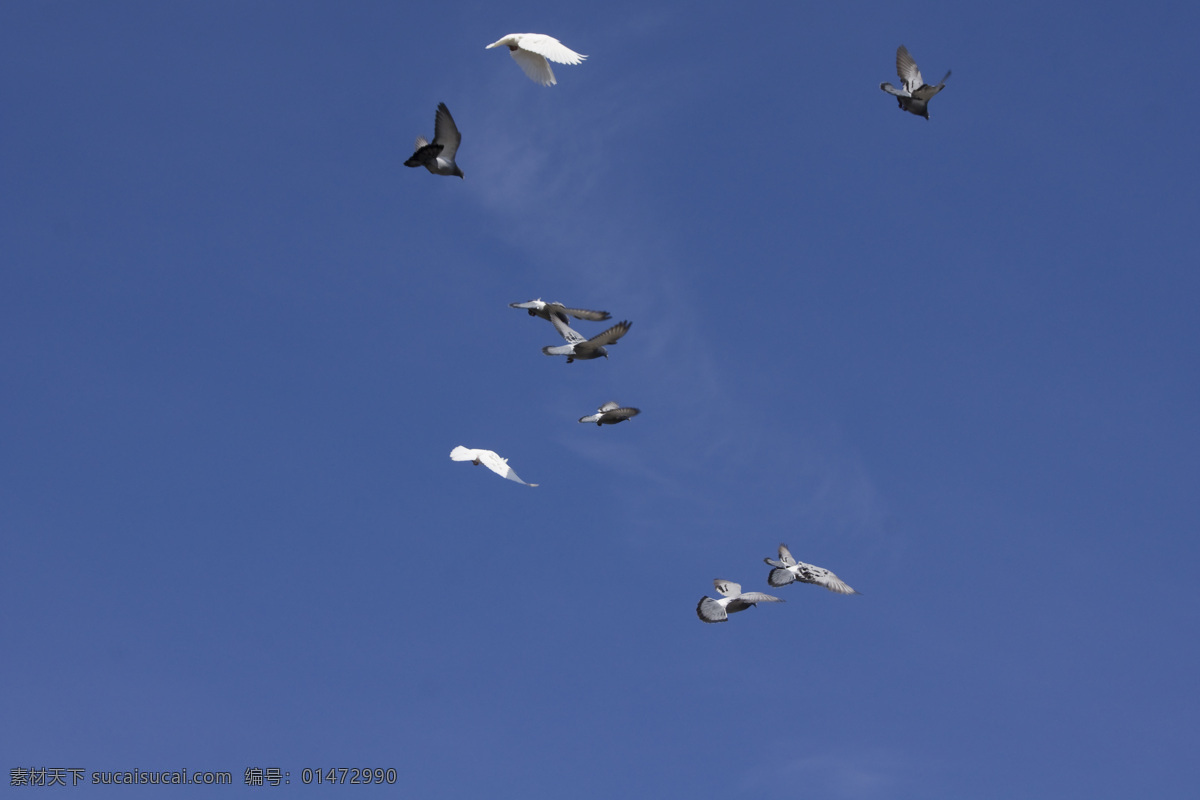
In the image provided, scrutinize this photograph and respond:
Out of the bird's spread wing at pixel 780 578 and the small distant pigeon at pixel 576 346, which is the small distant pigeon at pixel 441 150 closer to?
the small distant pigeon at pixel 576 346

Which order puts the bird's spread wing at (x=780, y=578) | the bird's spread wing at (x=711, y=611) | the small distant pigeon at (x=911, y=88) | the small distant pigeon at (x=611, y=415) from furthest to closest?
1. the small distant pigeon at (x=911, y=88)
2. the small distant pigeon at (x=611, y=415)
3. the bird's spread wing at (x=780, y=578)
4. the bird's spread wing at (x=711, y=611)

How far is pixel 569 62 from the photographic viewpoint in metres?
39.9

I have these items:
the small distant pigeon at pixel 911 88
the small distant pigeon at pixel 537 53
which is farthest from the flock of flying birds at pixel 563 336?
the small distant pigeon at pixel 911 88

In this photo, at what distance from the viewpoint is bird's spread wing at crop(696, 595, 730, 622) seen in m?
37.6

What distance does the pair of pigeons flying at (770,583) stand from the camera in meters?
37.9

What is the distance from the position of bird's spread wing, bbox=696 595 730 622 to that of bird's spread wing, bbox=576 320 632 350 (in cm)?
990

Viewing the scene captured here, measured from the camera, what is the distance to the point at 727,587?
39500 millimetres

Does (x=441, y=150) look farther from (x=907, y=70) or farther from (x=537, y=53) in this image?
(x=907, y=70)

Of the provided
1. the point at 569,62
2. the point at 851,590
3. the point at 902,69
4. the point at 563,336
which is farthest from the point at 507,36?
the point at 851,590

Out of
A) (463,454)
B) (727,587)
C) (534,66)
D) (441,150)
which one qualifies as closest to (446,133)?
(441,150)

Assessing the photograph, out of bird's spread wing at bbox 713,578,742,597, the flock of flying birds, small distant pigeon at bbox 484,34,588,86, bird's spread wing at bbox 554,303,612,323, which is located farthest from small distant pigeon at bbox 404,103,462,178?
bird's spread wing at bbox 713,578,742,597

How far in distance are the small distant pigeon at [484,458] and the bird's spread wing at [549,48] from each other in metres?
15.0

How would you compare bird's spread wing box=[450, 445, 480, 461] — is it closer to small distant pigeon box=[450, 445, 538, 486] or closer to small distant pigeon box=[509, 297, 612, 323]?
small distant pigeon box=[450, 445, 538, 486]

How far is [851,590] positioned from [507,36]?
24243 mm
